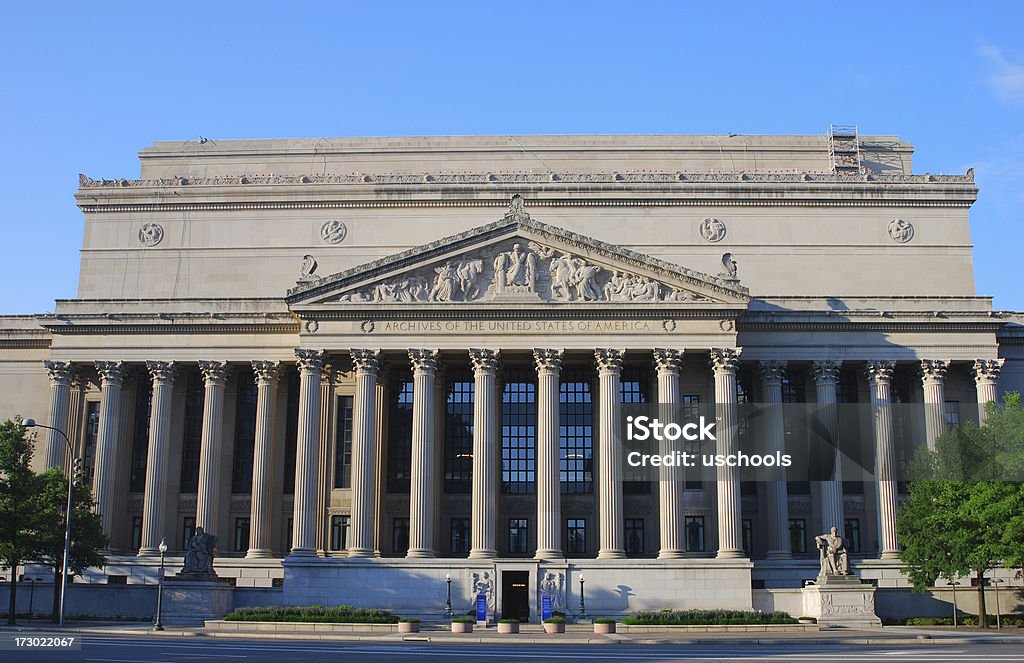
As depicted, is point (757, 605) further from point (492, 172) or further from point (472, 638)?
point (492, 172)

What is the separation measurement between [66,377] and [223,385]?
35.1 feet

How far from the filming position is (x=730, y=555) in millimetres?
64938

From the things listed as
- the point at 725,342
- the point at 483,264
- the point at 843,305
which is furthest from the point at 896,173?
the point at 483,264

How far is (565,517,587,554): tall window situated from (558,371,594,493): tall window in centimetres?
205

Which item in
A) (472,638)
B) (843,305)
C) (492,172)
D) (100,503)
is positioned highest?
(492,172)

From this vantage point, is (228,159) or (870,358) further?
(228,159)

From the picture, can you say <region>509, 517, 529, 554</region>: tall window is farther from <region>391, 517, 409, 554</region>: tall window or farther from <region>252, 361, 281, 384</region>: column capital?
<region>252, 361, 281, 384</region>: column capital

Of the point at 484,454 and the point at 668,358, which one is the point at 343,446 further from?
the point at 668,358

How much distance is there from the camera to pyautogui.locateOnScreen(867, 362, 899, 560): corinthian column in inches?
2731

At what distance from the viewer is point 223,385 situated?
239 ft

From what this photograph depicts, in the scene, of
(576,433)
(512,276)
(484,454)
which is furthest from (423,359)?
(576,433)

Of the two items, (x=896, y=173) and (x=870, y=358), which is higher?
(x=896, y=173)

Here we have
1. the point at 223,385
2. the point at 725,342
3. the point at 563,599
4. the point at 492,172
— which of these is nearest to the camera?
the point at 563,599

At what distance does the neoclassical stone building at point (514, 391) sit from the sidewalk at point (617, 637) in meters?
9.43
